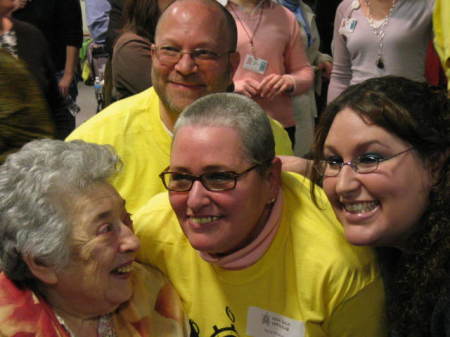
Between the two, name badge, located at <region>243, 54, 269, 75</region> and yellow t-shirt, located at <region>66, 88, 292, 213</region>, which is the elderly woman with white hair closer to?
yellow t-shirt, located at <region>66, 88, 292, 213</region>

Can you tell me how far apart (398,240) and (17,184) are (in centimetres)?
93

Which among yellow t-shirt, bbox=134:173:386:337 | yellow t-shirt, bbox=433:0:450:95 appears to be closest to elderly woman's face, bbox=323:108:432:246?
yellow t-shirt, bbox=134:173:386:337

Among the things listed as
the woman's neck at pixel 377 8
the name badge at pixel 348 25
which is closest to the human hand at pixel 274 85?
the name badge at pixel 348 25

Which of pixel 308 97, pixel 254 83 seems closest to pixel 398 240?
pixel 254 83

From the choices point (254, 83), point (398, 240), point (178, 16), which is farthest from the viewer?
point (254, 83)

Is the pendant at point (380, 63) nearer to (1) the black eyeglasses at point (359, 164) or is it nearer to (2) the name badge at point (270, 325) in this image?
(1) the black eyeglasses at point (359, 164)

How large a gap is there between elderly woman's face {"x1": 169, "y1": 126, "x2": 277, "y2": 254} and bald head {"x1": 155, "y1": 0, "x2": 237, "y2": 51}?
0.72 m

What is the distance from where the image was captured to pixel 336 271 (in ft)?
5.59

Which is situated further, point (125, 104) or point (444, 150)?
point (125, 104)

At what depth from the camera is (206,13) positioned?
7.54ft

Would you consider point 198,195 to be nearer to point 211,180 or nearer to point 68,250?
point 211,180

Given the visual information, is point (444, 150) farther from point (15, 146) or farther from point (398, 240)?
point (15, 146)

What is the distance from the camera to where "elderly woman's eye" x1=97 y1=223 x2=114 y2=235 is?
5.45 ft

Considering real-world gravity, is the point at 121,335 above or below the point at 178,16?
below
